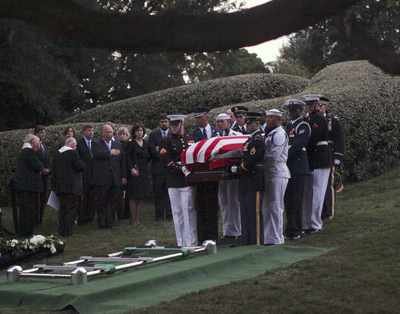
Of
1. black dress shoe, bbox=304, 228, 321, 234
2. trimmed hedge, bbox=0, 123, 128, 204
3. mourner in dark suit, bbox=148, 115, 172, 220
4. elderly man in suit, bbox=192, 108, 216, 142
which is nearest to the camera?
black dress shoe, bbox=304, 228, 321, 234

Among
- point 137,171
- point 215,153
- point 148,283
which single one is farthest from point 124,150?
point 148,283

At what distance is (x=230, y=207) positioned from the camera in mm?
13539

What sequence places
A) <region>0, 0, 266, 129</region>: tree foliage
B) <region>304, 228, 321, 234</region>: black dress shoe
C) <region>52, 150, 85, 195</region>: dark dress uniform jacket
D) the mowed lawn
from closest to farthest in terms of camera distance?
the mowed lawn, <region>304, 228, 321, 234</region>: black dress shoe, <region>52, 150, 85, 195</region>: dark dress uniform jacket, <region>0, 0, 266, 129</region>: tree foliage

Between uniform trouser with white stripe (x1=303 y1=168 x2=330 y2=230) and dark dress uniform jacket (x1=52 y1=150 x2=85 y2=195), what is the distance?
4.32 meters

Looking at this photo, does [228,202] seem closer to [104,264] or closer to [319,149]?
[319,149]

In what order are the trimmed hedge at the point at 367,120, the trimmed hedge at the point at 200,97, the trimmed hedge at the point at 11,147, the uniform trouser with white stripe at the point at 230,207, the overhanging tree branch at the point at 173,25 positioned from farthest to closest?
the trimmed hedge at the point at 200,97 < the trimmed hedge at the point at 11,147 < the trimmed hedge at the point at 367,120 < the uniform trouser with white stripe at the point at 230,207 < the overhanging tree branch at the point at 173,25

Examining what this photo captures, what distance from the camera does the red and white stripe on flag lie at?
40.5 ft

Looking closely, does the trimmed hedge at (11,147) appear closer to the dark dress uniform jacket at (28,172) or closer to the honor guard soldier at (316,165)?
the dark dress uniform jacket at (28,172)

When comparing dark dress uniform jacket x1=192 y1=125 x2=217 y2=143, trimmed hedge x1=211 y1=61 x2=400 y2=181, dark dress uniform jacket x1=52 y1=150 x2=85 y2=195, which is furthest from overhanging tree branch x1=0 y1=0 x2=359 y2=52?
trimmed hedge x1=211 y1=61 x2=400 y2=181

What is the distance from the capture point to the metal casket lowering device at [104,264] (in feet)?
31.9

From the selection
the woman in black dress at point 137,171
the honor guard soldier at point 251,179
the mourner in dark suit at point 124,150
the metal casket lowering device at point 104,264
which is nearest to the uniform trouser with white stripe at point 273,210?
the honor guard soldier at point 251,179

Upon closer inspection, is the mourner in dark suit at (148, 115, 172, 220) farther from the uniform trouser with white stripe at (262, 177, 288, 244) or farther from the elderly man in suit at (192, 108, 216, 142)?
the uniform trouser with white stripe at (262, 177, 288, 244)

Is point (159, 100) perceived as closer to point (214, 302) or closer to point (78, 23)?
point (214, 302)

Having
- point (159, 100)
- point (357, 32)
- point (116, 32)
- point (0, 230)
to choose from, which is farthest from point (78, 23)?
point (159, 100)
